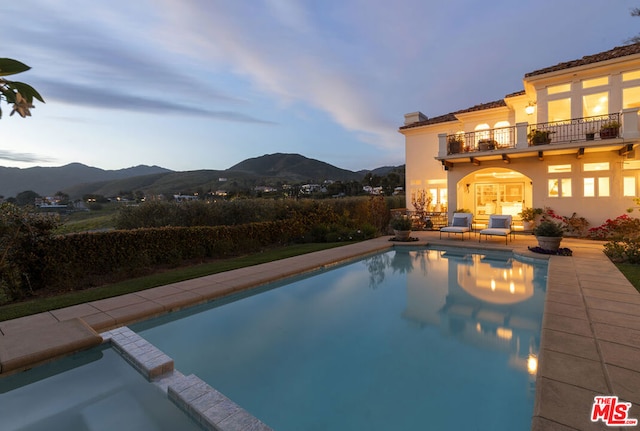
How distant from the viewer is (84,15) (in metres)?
8.11

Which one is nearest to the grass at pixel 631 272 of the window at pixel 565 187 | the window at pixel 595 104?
the window at pixel 565 187

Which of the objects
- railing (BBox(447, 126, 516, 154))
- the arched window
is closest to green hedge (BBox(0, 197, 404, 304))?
railing (BBox(447, 126, 516, 154))

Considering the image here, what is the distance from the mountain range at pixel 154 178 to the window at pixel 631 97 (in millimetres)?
18314

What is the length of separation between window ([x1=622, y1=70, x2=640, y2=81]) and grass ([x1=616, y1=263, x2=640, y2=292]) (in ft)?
28.4

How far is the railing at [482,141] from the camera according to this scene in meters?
14.2

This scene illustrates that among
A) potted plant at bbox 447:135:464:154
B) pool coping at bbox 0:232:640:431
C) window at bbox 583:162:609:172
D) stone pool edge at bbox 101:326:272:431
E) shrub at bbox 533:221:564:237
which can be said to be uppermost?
potted plant at bbox 447:135:464:154

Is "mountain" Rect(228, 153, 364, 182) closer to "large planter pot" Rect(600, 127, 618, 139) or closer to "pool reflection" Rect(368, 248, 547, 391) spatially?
"large planter pot" Rect(600, 127, 618, 139)

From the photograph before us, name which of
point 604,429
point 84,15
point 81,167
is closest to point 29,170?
point 81,167

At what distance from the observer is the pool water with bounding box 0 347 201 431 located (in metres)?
2.96

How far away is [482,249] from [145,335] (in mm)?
10238

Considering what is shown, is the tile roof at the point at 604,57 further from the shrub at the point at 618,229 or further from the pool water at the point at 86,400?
the pool water at the point at 86,400

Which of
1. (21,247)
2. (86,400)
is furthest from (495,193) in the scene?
(21,247)

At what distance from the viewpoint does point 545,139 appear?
12.6 metres

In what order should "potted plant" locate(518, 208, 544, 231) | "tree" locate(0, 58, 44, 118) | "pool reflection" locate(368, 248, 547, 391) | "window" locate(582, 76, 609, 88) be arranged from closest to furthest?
"tree" locate(0, 58, 44, 118) < "pool reflection" locate(368, 248, 547, 391) < "window" locate(582, 76, 609, 88) < "potted plant" locate(518, 208, 544, 231)
